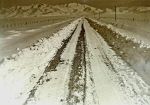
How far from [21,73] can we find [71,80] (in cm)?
259

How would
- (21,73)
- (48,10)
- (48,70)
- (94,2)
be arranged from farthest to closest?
(94,2) < (48,10) < (48,70) < (21,73)

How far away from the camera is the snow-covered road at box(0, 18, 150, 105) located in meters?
10.7

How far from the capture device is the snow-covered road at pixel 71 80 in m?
10.7

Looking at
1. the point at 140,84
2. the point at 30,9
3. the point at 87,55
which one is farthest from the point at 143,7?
the point at 140,84

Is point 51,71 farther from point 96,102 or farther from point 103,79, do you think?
point 96,102

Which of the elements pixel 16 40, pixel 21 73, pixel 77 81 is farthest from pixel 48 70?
pixel 16 40

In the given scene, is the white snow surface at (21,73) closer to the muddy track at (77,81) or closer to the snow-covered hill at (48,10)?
the muddy track at (77,81)

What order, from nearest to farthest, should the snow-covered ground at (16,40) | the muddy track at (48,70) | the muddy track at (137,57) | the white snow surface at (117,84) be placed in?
the white snow surface at (117,84)
the muddy track at (48,70)
the muddy track at (137,57)
the snow-covered ground at (16,40)

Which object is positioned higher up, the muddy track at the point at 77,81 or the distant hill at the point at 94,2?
the muddy track at the point at 77,81

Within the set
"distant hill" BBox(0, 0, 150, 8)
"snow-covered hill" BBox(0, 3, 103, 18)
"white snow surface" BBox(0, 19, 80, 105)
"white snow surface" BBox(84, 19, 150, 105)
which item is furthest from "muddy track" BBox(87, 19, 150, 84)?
"distant hill" BBox(0, 0, 150, 8)

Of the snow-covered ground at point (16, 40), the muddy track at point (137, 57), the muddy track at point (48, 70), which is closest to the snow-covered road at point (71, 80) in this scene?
the muddy track at point (48, 70)

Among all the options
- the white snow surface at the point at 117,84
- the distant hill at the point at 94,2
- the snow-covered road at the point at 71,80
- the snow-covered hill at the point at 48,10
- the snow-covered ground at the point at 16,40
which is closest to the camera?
the white snow surface at the point at 117,84

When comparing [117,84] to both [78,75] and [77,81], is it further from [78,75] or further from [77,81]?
[78,75]

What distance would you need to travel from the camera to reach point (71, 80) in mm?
12906
